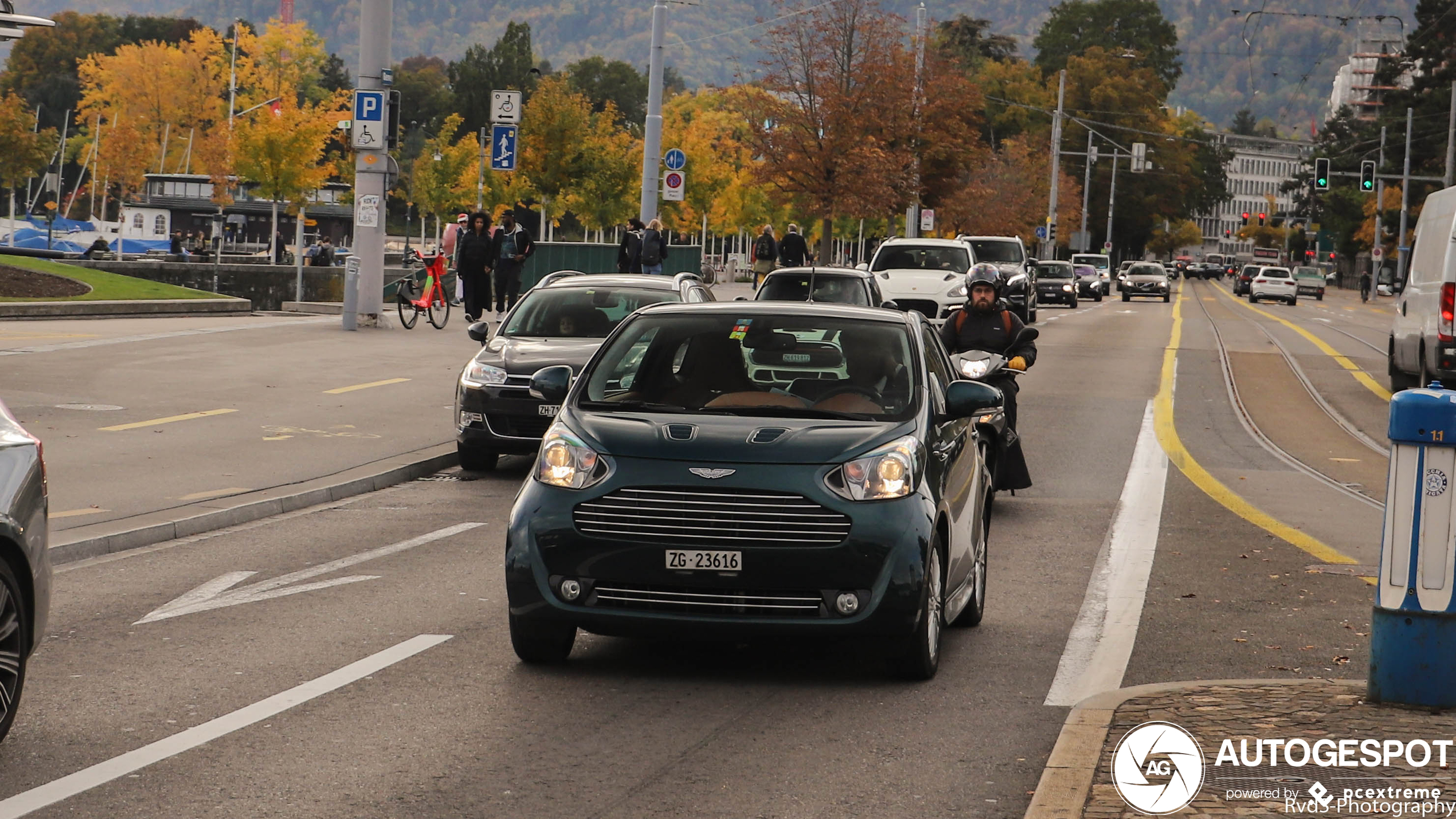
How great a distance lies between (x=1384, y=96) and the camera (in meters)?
117

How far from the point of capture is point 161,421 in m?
15.8

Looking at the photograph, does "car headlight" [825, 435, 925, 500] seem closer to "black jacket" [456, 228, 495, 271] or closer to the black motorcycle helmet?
the black motorcycle helmet

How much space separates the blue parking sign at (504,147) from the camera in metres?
31.7

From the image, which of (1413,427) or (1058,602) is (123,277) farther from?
(1413,427)

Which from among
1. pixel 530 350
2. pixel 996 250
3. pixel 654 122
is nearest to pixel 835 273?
pixel 530 350

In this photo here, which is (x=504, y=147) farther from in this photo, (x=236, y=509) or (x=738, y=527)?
(x=738, y=527)

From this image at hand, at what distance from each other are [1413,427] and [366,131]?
21.7 metres

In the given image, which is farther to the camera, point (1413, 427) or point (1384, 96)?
point (1384, 96)

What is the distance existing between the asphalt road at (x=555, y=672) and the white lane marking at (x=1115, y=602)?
0.11 ft

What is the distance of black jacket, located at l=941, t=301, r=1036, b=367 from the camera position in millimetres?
13484

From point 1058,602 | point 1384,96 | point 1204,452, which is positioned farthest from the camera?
point 1384,96

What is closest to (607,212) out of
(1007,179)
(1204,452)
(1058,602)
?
(1007,179)

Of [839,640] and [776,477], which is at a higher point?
[776,477]

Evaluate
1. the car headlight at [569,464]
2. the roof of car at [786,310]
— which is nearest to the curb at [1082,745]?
the car headlight at [569,464]
